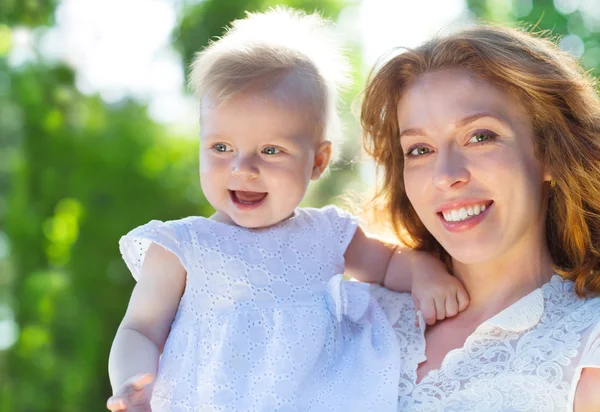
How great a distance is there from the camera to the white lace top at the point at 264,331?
6.32ft

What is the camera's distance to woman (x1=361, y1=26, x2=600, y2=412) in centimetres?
201

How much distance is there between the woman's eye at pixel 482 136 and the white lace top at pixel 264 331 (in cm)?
49

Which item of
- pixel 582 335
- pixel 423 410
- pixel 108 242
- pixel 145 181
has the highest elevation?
pixel 582 335

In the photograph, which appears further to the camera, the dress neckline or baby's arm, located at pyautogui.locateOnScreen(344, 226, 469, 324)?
baby's arm, located at pyautogui.locateOnScreen(344, 226, 469, 324)

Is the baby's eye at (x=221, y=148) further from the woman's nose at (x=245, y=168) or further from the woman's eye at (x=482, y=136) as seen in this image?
the woman's eye at (x=482, y=136)

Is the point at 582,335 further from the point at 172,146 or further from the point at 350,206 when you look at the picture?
the point at 172,146

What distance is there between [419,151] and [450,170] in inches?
6.3

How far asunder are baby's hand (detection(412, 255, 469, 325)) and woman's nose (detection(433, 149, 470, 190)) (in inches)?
13.4

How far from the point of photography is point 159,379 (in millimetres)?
1976

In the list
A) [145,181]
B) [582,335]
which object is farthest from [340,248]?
[145,181]

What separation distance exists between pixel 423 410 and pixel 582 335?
0.41 m

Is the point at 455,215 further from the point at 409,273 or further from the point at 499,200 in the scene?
the point at 409,273

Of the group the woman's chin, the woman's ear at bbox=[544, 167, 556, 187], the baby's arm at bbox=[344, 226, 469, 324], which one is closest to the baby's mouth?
the baby's arm at bbox=[344, 226, 469, 324]

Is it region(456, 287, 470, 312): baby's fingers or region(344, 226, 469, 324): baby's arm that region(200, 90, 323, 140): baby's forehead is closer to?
region(344, 226, 469, 324): baby's arm
